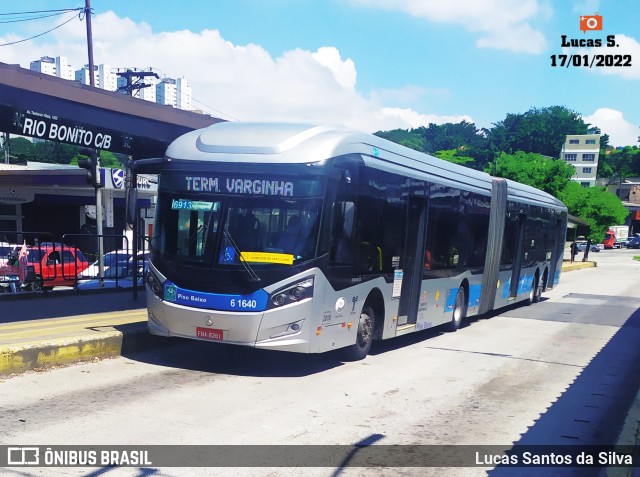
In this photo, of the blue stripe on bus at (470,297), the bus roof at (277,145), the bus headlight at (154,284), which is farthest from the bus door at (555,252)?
the bus headlight at (154,284)

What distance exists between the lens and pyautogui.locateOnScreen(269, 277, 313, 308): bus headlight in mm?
8531

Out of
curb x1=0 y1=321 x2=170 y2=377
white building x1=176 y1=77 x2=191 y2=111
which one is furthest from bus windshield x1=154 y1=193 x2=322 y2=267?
white building x1=176 y1=77 x2=191 y2=111

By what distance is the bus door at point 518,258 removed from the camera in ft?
60.4

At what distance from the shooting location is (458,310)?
1451cm

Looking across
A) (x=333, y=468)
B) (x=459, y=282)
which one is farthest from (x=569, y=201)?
(x=333, y=468)

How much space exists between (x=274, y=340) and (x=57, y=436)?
3199 mm

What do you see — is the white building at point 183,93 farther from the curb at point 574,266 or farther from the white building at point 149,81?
the curb at point 574,266

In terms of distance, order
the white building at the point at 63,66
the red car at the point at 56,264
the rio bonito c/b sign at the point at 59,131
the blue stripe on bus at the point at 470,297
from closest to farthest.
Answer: the rio bonito c/b sign at the point at 59,131 < the blue stripe on bus at the point at 470,297 < the red car at the point at 56,264 < the white building at the point at 63,66

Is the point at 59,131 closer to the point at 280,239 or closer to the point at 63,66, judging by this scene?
the point at 280,239

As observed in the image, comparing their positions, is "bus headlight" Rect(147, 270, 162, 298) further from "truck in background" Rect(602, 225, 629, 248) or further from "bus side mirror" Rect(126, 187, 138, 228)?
"truck in background" Rect(602, 225, 629, 248)

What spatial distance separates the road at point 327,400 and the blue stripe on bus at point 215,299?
38.3 inches

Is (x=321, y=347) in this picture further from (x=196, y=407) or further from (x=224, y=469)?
(x=224, y=469)

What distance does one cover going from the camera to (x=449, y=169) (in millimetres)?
13625

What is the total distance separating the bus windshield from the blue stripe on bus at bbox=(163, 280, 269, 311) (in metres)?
0.40
